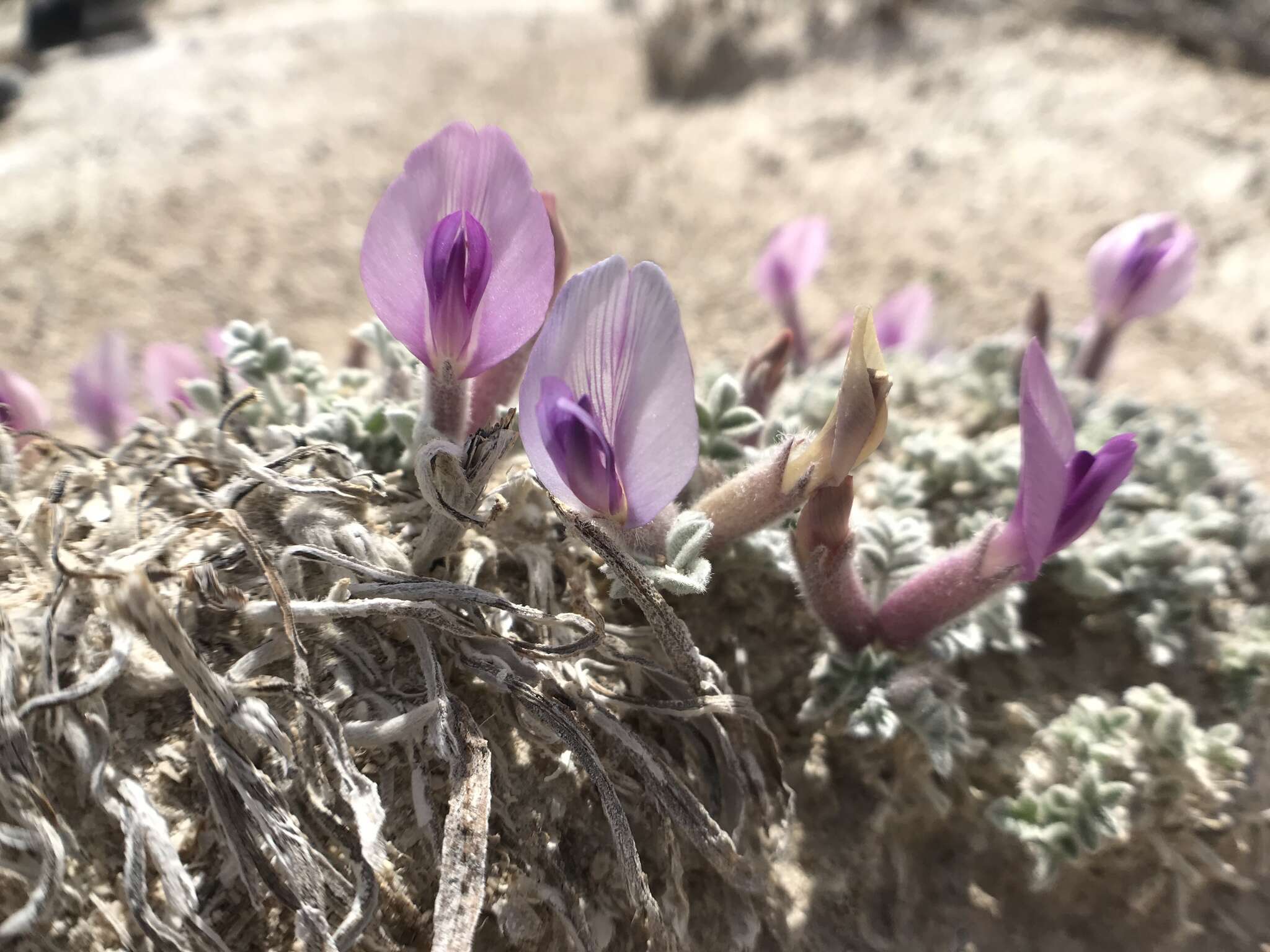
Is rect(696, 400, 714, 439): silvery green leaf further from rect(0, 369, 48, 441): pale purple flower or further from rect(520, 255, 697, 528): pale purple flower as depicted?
rect(0, 369, 48, 441): pale purple flower

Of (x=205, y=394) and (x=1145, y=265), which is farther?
(x=1145, y=265)

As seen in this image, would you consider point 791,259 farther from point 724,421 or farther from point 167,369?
point 167,369

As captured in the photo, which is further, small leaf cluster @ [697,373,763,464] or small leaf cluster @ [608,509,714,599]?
small leaf cluster @ [697,373,763,464]

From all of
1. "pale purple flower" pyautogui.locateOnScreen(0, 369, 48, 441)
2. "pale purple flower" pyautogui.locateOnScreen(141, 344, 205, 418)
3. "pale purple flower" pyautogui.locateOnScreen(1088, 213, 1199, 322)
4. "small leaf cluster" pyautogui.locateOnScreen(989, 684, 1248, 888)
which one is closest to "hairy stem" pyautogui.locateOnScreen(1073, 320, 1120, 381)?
"pale purple flower" pyautogui.locateOnScreen(1088, 213, 1199, 322)

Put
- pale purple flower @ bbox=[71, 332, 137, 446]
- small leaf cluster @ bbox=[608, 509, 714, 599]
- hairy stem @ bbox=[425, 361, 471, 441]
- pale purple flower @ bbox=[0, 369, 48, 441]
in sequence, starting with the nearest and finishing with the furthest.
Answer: small leaf cluster @ bbox=[608, 509, 714, 599]
hairy stem @ bbox=[425, 361, 471, 441]
pale purple flower @ bbox=[0, 369, 48, 441]
pale purple flower @ bbox=[71, 332, 137, 446]

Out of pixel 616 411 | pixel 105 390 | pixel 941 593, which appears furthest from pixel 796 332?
pixel 105 390

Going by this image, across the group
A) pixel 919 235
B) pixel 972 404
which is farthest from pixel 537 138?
pixel 972 404

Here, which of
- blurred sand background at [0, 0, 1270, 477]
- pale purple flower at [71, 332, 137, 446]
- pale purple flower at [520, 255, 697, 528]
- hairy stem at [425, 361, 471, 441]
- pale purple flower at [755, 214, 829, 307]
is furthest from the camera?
blurred sand background at [0, 0, 1270, 477]
